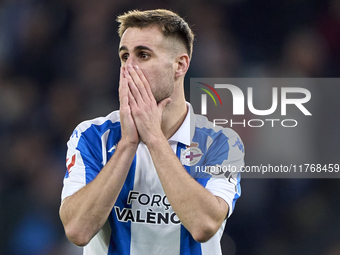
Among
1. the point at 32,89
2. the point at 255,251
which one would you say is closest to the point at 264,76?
the point at 255,251

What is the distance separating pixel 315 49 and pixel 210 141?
253 centimetres

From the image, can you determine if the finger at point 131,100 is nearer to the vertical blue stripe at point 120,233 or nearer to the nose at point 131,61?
the nose at point 131,61

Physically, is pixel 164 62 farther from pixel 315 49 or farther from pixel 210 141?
pixel 315 49

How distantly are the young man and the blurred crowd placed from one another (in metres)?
1.75

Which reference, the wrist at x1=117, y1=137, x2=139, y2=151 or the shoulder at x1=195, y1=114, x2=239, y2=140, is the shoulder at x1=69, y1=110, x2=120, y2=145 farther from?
the shoulder at x1=195, y1=114, x2=239, y2=140

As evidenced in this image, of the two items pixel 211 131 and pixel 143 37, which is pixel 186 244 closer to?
pixel 211 131

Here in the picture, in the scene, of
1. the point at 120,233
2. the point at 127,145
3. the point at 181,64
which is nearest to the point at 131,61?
the point at 181,64

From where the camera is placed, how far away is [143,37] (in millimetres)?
2461

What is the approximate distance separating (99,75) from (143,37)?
206cm

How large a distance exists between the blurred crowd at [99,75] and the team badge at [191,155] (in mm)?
1769

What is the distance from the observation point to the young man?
2076 mm

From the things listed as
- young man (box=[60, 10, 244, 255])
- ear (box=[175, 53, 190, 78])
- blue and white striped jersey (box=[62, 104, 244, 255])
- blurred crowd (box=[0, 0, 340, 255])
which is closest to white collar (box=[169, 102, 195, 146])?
young man (box=[60, 10, 244, 255])

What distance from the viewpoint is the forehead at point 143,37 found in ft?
8.02

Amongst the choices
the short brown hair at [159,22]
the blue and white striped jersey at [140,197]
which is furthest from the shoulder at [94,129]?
the short brown hair at [159,22]
